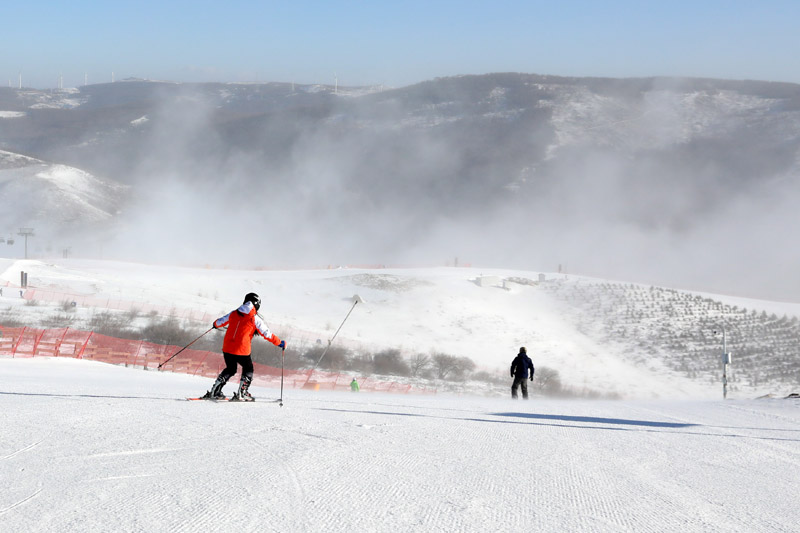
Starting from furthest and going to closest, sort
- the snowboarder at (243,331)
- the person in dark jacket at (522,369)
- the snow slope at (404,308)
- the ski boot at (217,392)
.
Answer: the snow slope at (404,308)
the person in dark jacket at (522,369)
the ski boot at (217,392)
the snowboarder at (243,331)

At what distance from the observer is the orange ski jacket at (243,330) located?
1198cm

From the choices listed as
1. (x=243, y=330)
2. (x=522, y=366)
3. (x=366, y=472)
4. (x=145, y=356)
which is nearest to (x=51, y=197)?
(x=145, y=356)

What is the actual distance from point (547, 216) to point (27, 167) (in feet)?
343

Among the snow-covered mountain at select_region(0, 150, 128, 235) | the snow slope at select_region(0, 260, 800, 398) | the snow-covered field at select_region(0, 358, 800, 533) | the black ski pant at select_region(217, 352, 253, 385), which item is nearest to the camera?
the snow-covered field at select_region(0, 358, 800, 533)

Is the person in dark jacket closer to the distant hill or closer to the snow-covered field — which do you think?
the snow-covered field

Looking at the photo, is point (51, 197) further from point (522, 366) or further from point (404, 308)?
point (522, 366)

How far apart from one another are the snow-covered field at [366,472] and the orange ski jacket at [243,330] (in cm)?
89

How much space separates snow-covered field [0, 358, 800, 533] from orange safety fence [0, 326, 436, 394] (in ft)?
57.9

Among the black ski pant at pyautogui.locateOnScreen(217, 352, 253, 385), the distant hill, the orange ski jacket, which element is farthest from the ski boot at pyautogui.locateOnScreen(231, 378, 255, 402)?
the distant hill

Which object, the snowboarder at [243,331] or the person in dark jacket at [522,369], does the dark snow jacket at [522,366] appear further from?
the snowboarder at [243,331]

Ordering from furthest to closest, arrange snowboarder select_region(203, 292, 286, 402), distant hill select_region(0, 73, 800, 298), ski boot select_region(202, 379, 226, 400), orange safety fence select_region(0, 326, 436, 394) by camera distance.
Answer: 1. distant hill select_region(0, 73, 800, 298)
2. orange safety fence select_region(0, 326, 436, 394)
3. ski boot select_region(202, 379, 226, 400)
4. snowboarder select_region(203, 292, 286, 402)

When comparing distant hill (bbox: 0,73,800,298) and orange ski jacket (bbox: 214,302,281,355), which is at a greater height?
distant hill (bbox: 0,73,800,298)

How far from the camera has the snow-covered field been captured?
5.36m

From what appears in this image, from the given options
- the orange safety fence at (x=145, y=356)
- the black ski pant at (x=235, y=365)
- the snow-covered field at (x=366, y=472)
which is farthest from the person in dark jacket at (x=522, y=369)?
the black ski pant at (x=235, y=365)
